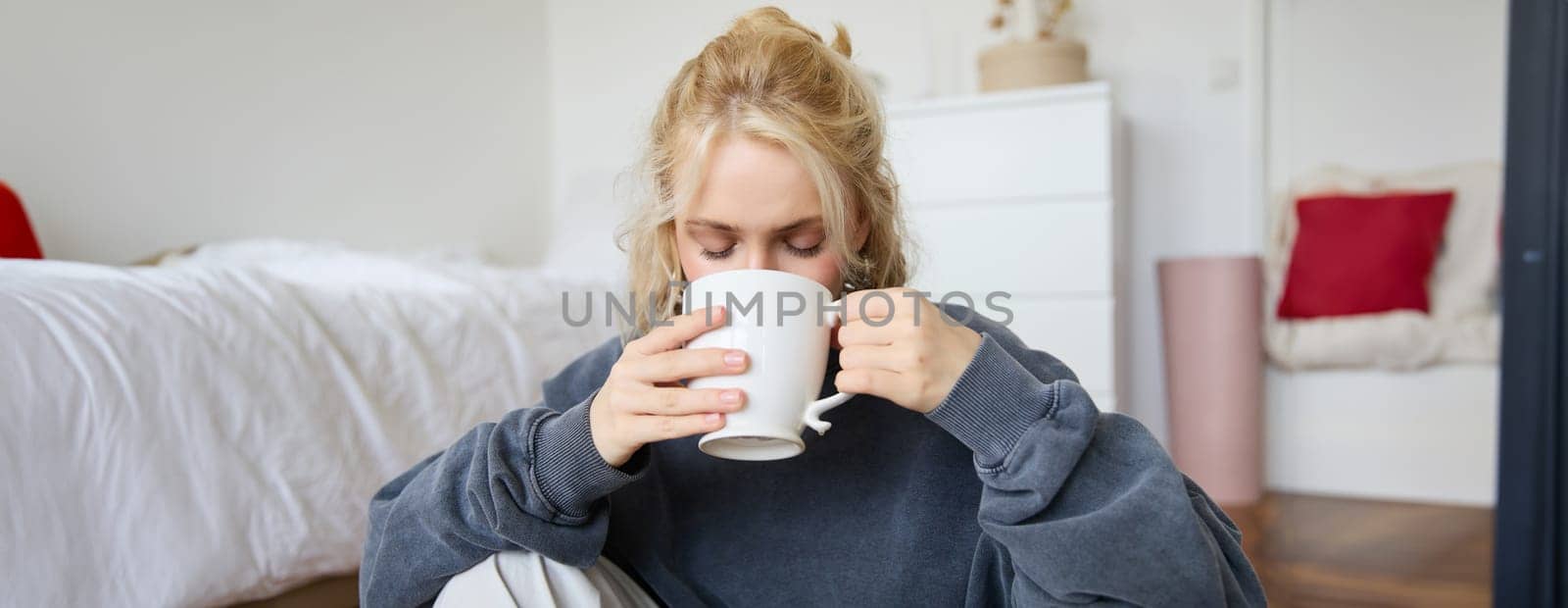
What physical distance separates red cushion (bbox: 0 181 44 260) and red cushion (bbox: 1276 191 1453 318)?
2.78m

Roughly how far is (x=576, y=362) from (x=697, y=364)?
0.34 metres

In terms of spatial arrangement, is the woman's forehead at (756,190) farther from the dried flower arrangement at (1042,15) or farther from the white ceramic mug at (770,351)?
the dried flower arrangement at (1042,15)

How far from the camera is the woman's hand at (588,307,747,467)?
616 mm

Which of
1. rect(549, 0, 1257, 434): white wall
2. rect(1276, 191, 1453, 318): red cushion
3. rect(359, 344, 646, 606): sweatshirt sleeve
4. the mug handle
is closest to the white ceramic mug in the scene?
the mug handle

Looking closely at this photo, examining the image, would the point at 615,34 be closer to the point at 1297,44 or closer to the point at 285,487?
the point at 1297,44

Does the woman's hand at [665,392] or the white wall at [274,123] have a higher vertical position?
the white wall at [274,123]

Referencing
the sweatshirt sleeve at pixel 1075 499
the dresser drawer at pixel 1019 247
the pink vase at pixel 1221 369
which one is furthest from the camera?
the pink vase at pixel 1221 369

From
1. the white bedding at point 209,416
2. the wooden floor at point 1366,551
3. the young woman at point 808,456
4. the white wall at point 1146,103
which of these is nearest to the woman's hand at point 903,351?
the young woman at point 808,456

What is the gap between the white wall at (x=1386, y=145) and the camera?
2613 millimetres

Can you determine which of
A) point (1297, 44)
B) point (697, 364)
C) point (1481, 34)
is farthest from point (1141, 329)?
point (697, 364)

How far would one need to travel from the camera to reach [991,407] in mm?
625

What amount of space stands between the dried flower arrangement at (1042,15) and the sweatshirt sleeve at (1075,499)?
2.11 metres

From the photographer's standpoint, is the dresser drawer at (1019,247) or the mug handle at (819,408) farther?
the dresser drawer at (1019,247)

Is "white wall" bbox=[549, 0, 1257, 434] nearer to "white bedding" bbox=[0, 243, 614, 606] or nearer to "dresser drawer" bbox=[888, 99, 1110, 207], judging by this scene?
"dresser drawer" bbox=[888, 99, 1110, 207]
